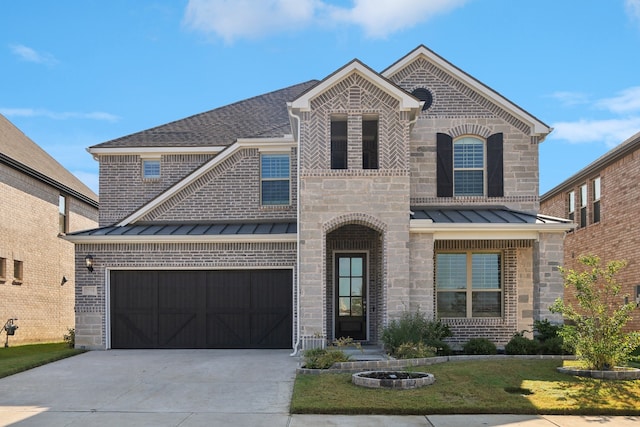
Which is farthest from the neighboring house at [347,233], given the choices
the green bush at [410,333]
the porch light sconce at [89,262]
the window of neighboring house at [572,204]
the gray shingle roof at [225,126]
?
the window of neighboring house at [572,204]

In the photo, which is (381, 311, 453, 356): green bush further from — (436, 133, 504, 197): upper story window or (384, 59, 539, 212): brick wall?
(436, 133, 504, 197): upper story window

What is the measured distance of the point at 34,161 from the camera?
22.5 metres

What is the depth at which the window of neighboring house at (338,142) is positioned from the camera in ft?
52.3

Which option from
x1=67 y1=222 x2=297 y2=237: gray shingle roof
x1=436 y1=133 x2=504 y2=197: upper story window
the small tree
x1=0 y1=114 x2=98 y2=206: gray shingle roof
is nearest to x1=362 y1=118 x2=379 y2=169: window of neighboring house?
x1=436 y1=133 x2=504 y2=197: upper story window

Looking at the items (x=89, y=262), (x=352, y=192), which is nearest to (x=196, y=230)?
(x=89, y=262)

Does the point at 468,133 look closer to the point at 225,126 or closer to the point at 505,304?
the point at 505,304

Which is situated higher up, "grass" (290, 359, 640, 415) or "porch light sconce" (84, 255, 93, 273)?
"porch light sconce" (84, 255, 93, 273)

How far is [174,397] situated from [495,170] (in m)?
11.0

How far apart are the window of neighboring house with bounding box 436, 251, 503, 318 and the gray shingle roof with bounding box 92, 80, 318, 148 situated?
243 inches

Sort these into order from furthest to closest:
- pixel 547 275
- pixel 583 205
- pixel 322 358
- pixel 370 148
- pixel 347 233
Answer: pixel 583 205 → pixel 370 148 → pixel 347 233 → pixel 547 275 → pixel 322 358

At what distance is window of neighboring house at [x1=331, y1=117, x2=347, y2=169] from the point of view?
15944 millimetres

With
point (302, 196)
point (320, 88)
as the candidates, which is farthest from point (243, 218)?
point (320, 88)

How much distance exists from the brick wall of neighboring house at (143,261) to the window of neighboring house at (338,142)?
259 centimetres

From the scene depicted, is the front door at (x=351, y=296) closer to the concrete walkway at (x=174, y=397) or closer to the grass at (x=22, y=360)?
the concrete walkway at (x=174, y=397)
